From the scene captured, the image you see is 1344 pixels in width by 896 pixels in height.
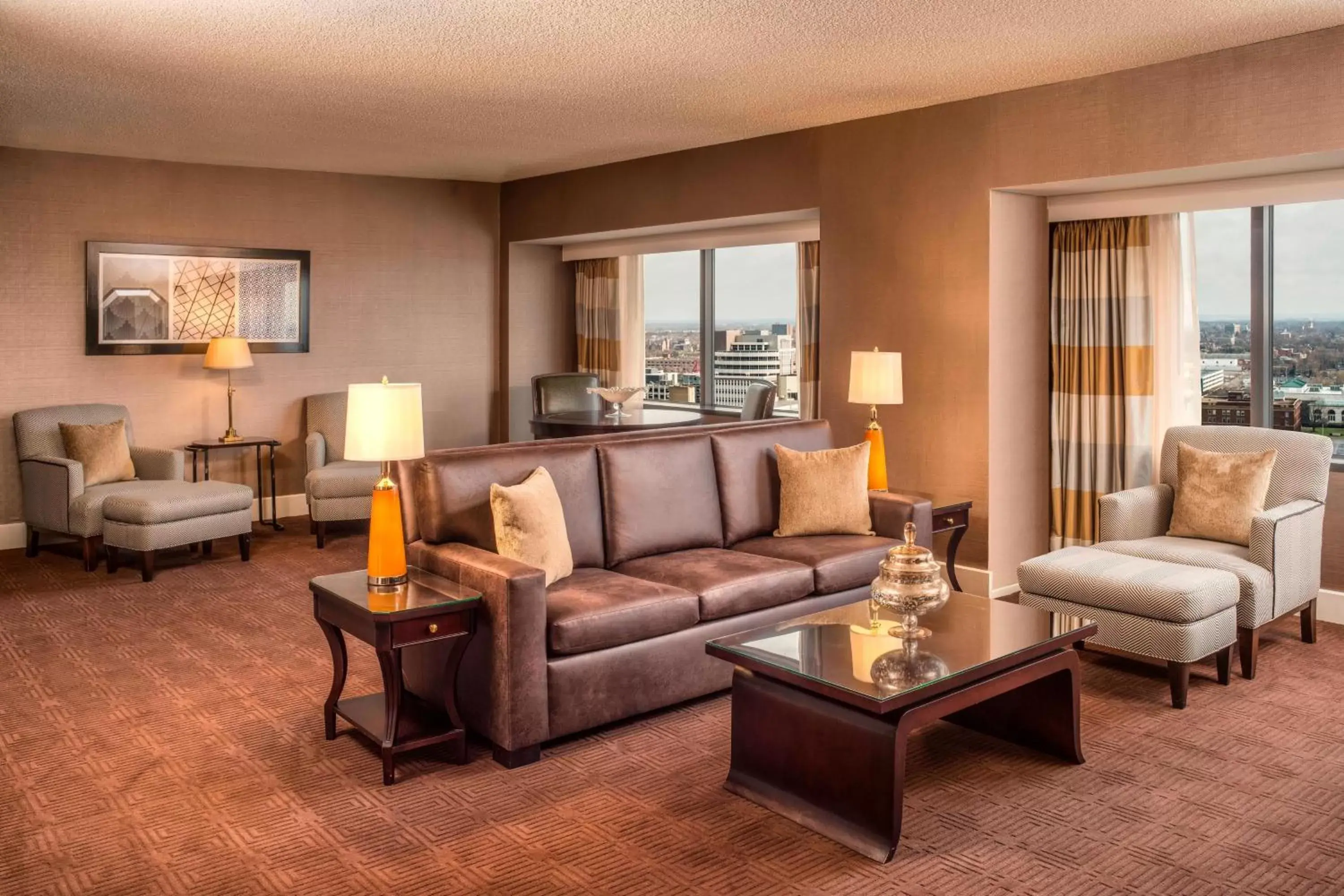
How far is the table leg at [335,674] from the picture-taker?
12.3ft

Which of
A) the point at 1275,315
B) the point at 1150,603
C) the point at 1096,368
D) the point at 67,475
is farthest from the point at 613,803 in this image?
the point at 67,475

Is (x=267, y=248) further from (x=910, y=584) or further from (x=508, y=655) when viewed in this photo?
(x=910, y=584)

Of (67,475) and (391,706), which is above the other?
(67,475)

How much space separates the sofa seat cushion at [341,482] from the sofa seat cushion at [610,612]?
3.44m

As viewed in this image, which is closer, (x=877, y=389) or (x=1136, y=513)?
(x=1136, y=513)

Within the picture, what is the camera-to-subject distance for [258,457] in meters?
7.76

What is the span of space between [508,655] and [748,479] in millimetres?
1774

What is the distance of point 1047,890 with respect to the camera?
9.04 feet

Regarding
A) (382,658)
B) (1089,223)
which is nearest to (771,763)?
(382,658)

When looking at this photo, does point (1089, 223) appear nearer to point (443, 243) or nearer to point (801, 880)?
point (801, 880)

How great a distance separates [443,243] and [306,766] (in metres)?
5.76

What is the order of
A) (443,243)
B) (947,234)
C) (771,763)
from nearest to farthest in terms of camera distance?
(771,763), (947,234), (443,243)

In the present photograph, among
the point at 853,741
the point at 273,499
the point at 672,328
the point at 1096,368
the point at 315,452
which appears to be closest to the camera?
the point at 853,741

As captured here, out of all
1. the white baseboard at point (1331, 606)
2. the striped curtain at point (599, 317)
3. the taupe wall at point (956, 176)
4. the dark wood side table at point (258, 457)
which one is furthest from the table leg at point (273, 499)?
the white baseboard at point (1331, 606)
